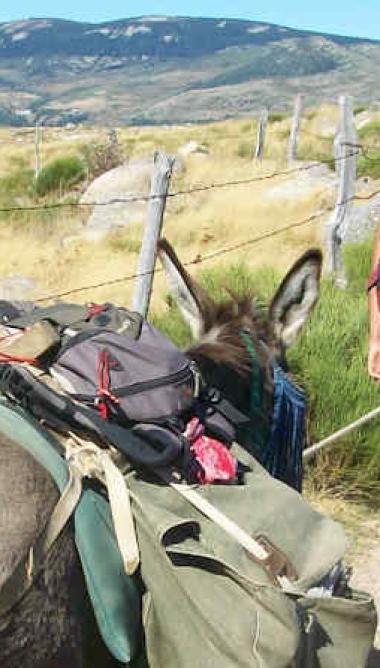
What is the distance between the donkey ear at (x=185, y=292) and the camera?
3141 mm

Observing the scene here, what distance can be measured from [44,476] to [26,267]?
11979mm

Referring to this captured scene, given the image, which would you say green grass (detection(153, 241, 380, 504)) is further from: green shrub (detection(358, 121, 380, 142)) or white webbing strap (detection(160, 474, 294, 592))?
green shrub (detection(358, 121, 380, 142))

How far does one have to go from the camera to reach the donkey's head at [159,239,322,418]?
3.11m

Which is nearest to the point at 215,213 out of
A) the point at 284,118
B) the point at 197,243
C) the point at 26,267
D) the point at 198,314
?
the point at 197,243

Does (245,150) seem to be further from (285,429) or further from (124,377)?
(124,377)

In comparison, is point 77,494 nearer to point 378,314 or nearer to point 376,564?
point 378,314

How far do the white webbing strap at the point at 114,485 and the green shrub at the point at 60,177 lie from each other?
834 inches

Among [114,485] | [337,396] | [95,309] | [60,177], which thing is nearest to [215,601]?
[114,485]

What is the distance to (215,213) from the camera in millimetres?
16250

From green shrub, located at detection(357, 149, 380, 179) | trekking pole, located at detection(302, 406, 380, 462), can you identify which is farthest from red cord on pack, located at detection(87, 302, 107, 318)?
green shrub, located at detection(357, 149, 380, 179)

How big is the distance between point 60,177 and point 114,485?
2185 cm

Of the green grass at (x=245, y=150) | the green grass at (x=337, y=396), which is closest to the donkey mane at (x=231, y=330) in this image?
the green grass at (x=337, y=396)

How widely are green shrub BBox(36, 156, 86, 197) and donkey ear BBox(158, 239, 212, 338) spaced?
20164 mm

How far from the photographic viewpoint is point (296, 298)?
10.6 ft
